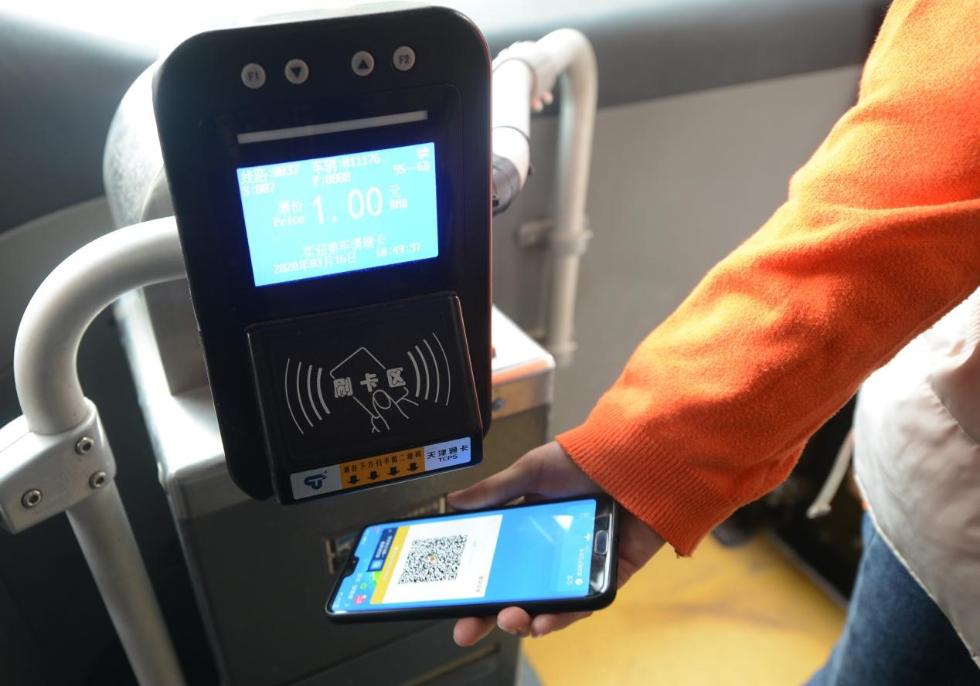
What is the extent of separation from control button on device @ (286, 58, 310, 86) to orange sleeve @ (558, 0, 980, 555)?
291 mm

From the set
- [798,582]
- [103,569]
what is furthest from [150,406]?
[798,582]

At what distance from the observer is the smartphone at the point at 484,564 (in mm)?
489

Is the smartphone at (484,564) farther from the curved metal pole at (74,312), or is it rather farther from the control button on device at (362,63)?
the control button on device at (362,63)

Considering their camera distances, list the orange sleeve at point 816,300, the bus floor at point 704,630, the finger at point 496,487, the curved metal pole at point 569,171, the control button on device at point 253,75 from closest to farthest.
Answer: the control button on device at point 253,75 < the orange sleeve at point 816,300 < the finger at point 496,487 < the curved metal pole at point 569,171 < the bus floor at point 704,630

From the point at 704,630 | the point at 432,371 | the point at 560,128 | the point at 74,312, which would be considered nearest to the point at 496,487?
the point at 432,371

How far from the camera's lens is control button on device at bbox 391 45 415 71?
36cm

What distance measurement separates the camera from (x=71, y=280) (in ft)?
1.30

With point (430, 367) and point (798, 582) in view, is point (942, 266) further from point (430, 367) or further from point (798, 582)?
point (798, 582)

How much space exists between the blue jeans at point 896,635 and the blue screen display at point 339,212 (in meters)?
0.50

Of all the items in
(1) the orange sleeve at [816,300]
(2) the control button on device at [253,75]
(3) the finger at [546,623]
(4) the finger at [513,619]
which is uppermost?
(2) the control button on device at [253,75]

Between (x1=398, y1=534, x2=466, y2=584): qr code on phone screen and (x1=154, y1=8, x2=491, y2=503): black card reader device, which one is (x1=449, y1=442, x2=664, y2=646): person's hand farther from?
(x1=154, y1=8, x2=491, y2=503): black card reader device

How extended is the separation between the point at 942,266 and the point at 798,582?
0.88 m

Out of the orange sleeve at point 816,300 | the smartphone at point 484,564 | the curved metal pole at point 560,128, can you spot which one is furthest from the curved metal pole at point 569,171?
the smartphone at point 484,564

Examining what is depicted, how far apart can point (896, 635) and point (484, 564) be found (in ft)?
1.23
